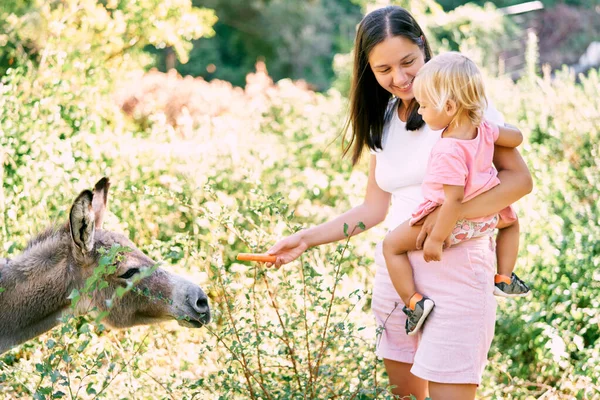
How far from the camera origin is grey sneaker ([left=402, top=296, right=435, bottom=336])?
2.78 m

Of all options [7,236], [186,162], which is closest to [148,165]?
[186,162]

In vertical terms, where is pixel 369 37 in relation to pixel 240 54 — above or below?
above

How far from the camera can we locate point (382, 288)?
311 cm

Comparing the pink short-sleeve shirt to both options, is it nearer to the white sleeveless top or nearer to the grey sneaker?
the white sleeveless top

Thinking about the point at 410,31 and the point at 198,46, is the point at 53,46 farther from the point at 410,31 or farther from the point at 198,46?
the point at 198,46

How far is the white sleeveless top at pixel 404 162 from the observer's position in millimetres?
2959

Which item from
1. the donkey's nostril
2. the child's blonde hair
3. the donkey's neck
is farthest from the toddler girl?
the donkey's neck

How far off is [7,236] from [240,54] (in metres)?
19.7

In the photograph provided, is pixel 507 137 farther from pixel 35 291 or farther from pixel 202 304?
pixel 35 291

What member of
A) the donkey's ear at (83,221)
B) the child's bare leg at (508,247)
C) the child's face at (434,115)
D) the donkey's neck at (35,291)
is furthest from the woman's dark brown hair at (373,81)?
the donkey's neck at (35,291)

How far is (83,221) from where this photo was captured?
3.15 metres

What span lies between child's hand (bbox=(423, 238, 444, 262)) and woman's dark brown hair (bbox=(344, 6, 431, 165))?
57 centimetres

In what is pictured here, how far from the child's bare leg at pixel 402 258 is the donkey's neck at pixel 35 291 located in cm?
148

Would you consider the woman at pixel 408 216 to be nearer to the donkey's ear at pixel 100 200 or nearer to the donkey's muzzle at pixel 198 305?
the donkey's muzzle at pixel 198 305
